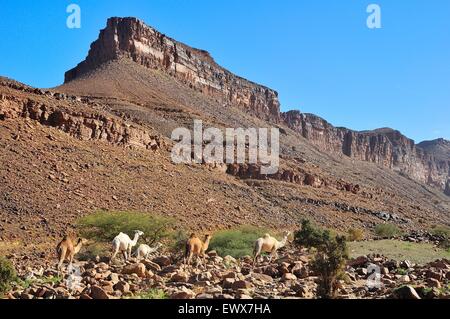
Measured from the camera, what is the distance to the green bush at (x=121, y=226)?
26.6 metres

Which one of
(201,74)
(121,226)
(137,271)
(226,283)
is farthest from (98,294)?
(201,74)

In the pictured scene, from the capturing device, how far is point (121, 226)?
2669 centimetres

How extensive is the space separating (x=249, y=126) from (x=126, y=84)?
996 inches

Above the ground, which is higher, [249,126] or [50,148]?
[249,126]

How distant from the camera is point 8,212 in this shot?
31.6 meters

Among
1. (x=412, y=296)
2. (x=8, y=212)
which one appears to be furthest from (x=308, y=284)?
(x=8, y=212)

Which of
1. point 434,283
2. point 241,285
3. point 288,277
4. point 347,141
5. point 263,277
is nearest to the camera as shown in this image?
point 241,285

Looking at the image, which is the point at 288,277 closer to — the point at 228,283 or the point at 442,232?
the point at 228,283

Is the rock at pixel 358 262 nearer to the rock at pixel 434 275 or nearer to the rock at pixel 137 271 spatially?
the rock at pixel 434 275

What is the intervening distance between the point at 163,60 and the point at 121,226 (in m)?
91.5

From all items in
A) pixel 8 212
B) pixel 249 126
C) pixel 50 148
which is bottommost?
pixel 8 212

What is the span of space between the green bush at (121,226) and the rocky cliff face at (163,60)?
3217 inches

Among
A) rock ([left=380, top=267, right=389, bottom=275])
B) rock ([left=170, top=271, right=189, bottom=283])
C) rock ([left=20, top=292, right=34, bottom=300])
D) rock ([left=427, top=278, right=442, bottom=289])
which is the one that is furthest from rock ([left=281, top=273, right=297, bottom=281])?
rock ([left=20, top=292, right=34, bottom=300])
